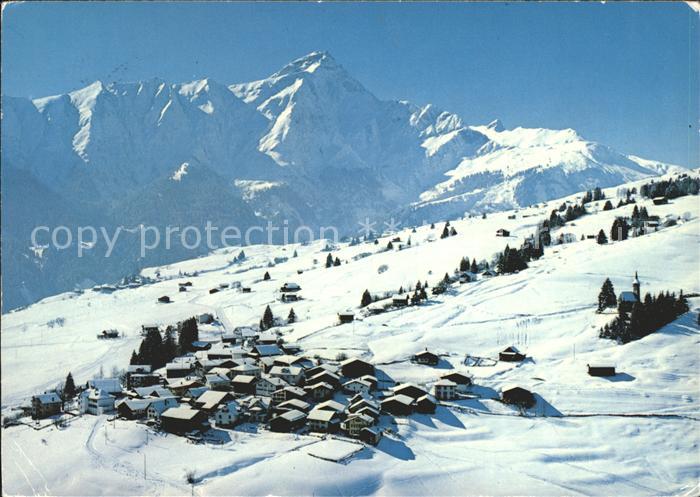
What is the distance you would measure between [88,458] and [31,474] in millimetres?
3457

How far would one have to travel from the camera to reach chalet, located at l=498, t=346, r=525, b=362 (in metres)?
59.3

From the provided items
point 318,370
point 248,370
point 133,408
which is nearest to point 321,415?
point 318,370

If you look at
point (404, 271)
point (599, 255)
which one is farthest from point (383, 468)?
point (404, 271)

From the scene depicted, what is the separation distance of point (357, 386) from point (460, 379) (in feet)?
30.7

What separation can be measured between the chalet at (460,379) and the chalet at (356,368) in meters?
7.41

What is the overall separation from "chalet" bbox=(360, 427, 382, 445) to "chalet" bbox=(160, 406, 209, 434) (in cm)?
1246

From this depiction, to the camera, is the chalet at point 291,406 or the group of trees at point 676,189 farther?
the group of trees at point 676,189

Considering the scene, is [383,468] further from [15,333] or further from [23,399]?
[15,333]

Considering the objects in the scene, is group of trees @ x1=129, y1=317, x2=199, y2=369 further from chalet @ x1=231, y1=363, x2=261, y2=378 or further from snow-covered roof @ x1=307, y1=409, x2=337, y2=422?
snow-covered roof @ x1=307, y1=409, x2=337, y2=422

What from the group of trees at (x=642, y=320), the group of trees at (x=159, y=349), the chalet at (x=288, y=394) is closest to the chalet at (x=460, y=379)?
the chalet at (x=288, y=394)

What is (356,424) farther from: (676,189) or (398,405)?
(676,189)

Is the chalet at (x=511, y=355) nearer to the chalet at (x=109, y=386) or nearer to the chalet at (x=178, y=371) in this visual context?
the chalet at (x=178, y=371)

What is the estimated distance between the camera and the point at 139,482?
36594 millimetres

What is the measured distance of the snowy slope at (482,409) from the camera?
37375 mm
